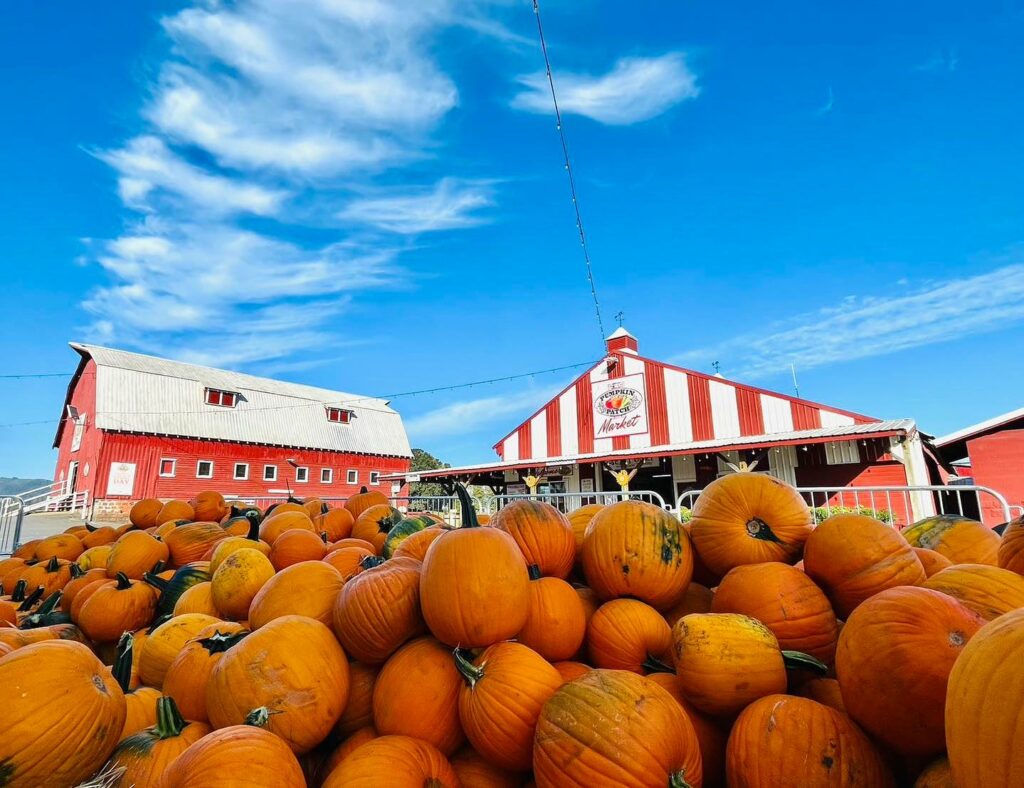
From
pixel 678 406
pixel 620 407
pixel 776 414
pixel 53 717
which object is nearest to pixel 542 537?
pixel 53 717

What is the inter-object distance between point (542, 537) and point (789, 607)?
32.5 inches

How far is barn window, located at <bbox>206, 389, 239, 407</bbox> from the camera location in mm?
26547

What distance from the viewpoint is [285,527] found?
3443mm

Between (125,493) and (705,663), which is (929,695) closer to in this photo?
(705,663)

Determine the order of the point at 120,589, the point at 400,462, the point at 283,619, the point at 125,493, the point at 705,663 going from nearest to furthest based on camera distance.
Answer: the point at 705,663 → the point at 283,619 → the point at 120,589 → the point at 125,493 → the point at 400,462

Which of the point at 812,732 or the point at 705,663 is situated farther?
the point at 705,663

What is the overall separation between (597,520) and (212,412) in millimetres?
28484

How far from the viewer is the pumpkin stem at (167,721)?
1448mm

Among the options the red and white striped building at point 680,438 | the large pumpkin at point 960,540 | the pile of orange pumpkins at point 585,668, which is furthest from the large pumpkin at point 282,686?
the red and white striped building at point 680,438

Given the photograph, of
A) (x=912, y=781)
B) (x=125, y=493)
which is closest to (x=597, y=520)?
(x=912, y=781)

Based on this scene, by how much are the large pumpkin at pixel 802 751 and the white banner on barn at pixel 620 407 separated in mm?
17591

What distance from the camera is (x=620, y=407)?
61.9 ft

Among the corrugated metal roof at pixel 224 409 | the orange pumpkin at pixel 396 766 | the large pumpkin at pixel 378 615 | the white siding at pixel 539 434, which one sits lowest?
the orange pumpkin at pixel 396 766

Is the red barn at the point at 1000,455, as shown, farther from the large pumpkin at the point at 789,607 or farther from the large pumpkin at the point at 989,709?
the large pumpkin at the point at 989,709
